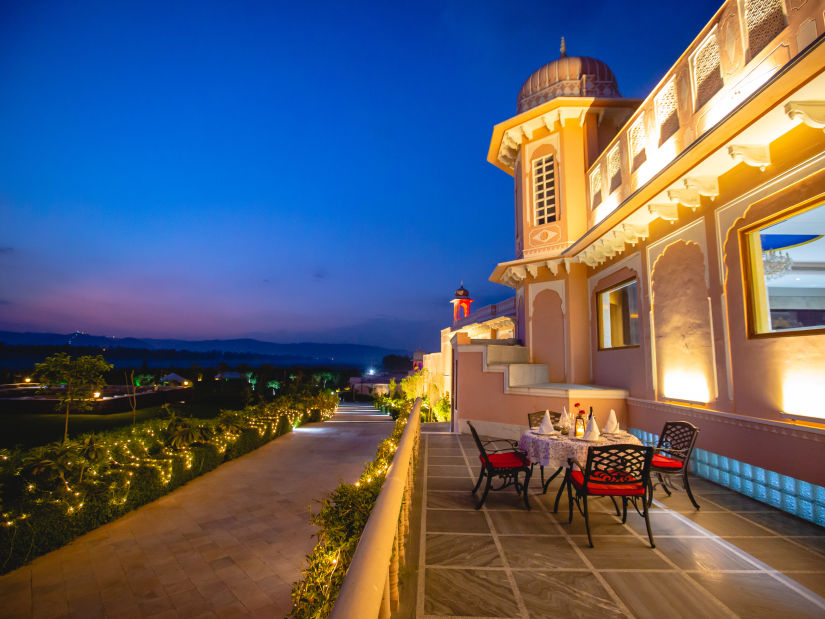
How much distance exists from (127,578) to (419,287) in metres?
A: 78.5

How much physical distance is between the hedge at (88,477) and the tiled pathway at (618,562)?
14.6 ft

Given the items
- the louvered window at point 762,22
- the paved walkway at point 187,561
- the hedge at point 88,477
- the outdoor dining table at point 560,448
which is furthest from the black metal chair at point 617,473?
the hedge at point 88,477

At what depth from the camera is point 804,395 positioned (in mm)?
3770

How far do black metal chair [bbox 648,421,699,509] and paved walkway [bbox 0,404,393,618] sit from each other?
424cm

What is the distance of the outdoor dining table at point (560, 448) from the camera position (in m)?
3.89

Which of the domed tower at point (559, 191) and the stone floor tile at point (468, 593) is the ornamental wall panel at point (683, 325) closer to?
the domed tower at point (559, 191)

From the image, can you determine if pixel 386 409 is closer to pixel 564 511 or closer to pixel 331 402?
pixel 331 402

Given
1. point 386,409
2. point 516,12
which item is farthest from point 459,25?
point 386,409

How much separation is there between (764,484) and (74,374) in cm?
979

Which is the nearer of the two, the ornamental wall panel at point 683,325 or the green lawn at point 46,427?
the ornamental wall panel at point 683,325

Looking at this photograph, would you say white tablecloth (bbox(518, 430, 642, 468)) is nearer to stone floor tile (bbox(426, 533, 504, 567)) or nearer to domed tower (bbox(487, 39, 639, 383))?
stone floor tile (bbox(426, 533, 504, 567))

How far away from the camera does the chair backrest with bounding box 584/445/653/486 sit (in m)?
3.38

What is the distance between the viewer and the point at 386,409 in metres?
21.6

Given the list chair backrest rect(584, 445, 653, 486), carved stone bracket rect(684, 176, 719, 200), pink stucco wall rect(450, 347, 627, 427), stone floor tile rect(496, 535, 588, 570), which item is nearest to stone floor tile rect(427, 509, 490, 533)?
stone floor tile rect(496, 535, 588, 570)
